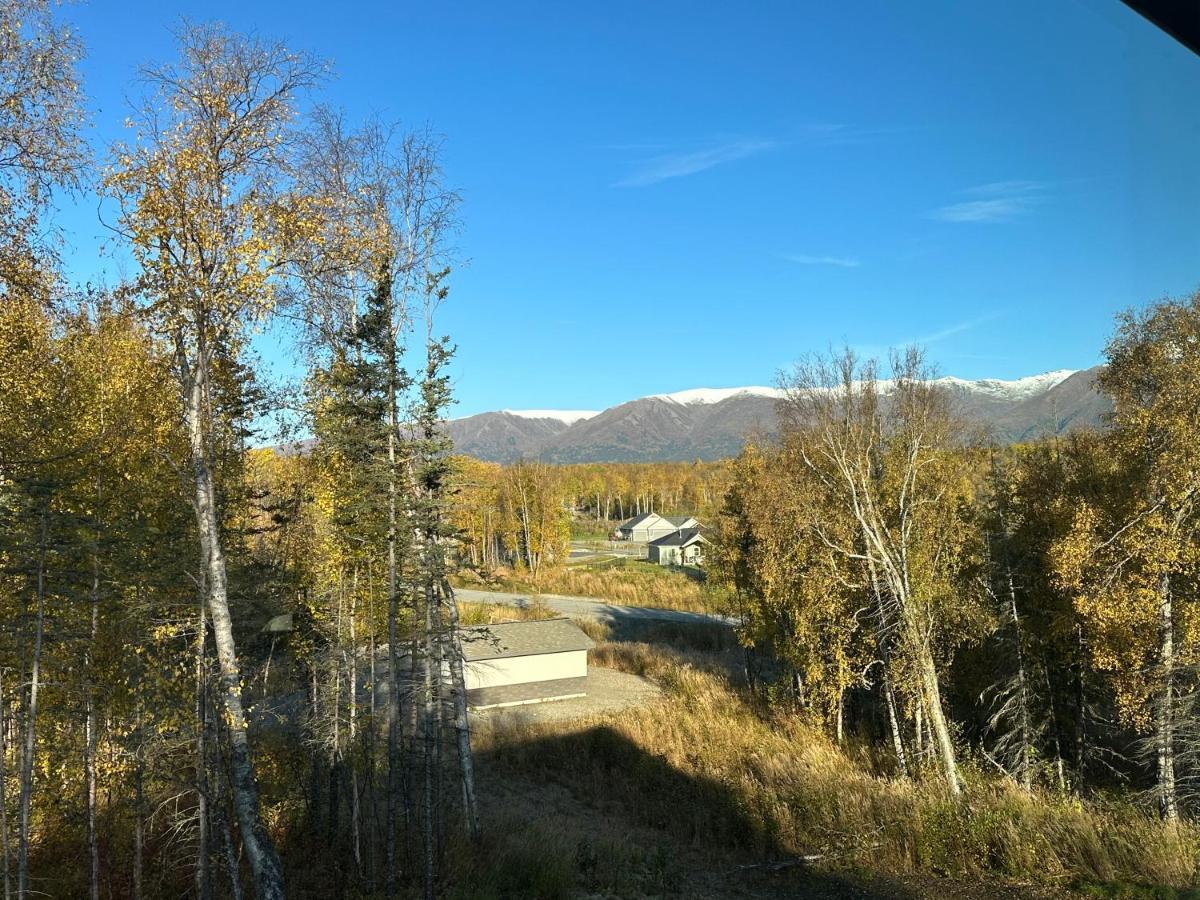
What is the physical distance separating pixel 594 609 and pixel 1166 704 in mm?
35558

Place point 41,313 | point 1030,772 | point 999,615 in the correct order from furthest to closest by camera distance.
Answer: point 999,615
point 1030,772
point 41,313

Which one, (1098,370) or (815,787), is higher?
(1098,370)

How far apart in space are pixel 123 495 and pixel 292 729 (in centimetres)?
785

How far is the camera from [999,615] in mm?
18531

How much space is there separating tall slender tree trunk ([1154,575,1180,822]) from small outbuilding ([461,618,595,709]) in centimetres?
1774

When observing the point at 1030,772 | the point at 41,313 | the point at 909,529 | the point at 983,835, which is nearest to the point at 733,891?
the point at 983,835

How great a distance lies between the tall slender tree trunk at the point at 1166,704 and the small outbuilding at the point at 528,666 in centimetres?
1774

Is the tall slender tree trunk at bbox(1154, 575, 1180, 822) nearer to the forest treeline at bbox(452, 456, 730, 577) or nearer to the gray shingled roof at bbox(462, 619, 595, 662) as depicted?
the forest treeline at bbox(452, 456, 730, 577)

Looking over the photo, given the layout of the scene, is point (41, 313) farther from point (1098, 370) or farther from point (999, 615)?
point (999, 615)

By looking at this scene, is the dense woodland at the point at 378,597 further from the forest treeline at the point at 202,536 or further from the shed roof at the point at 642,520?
the shed roof at the point at 642,520

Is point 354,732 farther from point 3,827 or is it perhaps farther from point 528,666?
point 528,666

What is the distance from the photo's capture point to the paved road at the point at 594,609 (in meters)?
43.2

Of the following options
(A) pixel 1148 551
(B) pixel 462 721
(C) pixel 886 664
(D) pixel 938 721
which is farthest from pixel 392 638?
(A) pixel 1148 551

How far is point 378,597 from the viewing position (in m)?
15.0
